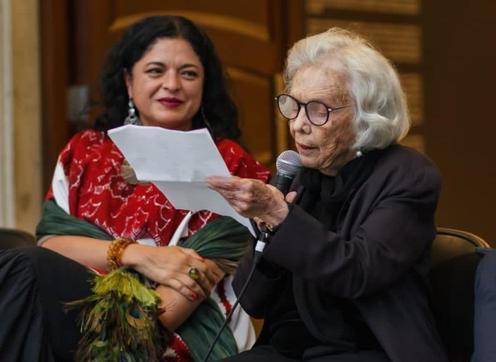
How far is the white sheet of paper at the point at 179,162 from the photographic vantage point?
237cm

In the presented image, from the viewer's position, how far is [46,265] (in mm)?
2689

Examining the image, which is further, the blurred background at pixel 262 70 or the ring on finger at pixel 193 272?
the blurred background at pixel 262 70

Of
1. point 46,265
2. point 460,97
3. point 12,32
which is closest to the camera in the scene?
point 46,265

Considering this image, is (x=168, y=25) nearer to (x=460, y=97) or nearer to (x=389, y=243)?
(x=389, y=243)

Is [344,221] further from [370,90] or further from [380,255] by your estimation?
[370,90]

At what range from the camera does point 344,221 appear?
7.98ft

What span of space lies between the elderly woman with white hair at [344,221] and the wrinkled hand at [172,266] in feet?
0.94

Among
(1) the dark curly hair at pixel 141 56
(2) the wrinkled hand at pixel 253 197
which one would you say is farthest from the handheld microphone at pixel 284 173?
(1) the dark curly hair at pixel 141 56

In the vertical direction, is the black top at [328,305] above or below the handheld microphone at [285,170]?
below

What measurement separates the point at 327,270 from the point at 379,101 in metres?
0.40

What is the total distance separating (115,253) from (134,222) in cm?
12

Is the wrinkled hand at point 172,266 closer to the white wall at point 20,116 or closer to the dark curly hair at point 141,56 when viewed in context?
the dark curly hair at point 141,56

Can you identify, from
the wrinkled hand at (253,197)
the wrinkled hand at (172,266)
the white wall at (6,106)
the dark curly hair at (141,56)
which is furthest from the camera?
the white wall at (6,106)

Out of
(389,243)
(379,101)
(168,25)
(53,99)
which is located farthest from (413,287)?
(53,99)
